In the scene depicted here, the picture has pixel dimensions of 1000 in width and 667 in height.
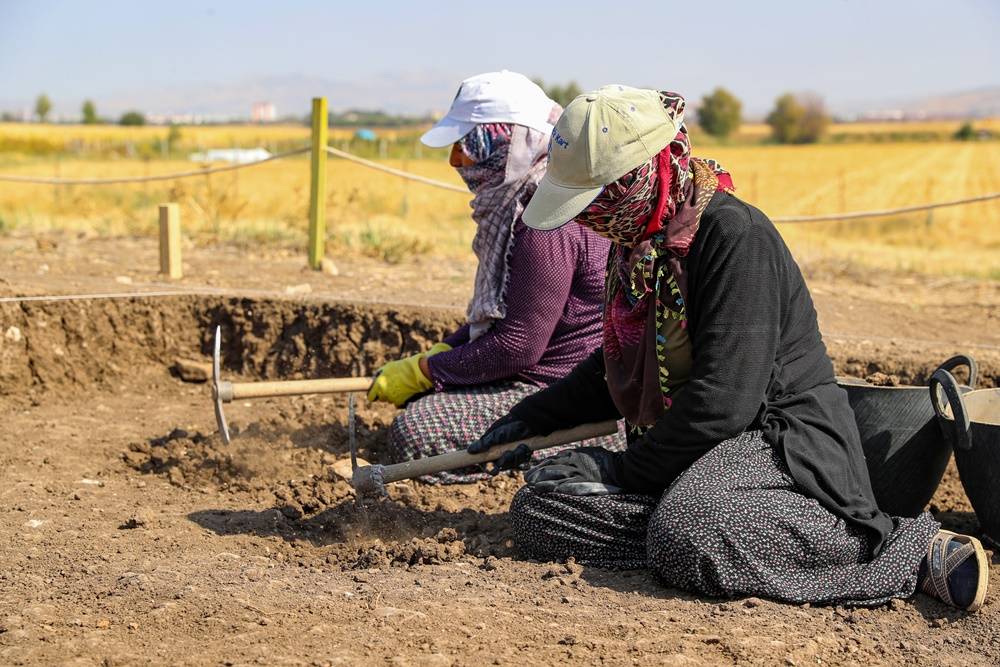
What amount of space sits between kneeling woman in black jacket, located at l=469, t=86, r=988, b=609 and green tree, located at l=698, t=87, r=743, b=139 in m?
93.6

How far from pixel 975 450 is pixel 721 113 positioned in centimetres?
9546

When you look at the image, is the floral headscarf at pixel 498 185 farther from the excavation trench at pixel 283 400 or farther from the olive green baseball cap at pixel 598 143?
the olive green baseball cap at pixel 598 143

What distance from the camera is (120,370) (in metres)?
6.43

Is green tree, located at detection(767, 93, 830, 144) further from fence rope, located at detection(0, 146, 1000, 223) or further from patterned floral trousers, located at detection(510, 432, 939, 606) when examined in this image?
patterned floral trousers, located at detection(510, 432, 939, 606)

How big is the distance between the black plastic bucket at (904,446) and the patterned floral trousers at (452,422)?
3.27 feet

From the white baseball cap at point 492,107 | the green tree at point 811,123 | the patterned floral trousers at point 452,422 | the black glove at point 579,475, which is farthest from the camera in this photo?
the green tree at point 811,123

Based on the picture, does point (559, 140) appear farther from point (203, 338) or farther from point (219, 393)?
point (203, 338)

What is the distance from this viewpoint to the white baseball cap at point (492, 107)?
423 cm

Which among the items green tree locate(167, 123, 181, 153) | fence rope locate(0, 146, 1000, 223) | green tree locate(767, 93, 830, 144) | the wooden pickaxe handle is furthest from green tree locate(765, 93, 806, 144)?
the wooden pickaxe handle

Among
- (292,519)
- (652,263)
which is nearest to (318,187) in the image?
(292,519)

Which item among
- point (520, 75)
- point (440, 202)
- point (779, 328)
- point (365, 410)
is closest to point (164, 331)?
point (365, 410)

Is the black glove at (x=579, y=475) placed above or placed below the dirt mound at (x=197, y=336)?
above

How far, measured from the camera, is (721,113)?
95.3 metres

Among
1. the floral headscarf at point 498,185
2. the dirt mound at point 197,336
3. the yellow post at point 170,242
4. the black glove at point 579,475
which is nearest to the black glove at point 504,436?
the black glove at point 579,475
